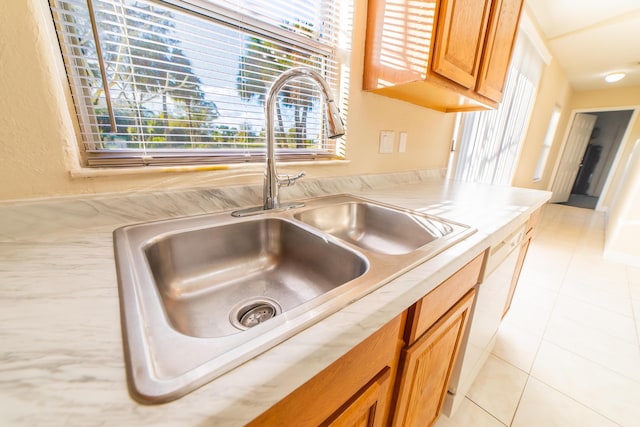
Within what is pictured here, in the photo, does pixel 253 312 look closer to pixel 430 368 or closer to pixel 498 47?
pixel 430 368

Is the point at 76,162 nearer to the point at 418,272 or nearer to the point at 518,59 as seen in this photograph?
the point at 418,272

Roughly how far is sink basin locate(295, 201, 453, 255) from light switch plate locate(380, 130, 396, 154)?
0.46 m

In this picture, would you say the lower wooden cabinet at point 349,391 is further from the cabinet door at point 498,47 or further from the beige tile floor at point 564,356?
the cabinet door at point 498,47

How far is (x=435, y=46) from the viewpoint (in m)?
0.88

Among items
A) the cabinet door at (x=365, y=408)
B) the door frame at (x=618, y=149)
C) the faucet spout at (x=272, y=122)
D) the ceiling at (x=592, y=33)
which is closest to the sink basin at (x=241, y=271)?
the faucet spout at (x=272, y=122)

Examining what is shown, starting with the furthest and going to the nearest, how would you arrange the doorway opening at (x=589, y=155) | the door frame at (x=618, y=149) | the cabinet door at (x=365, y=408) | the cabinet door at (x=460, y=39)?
the doorway opening at (x=589, y=155) → the door frame at (x=618, y=149) → the cabinet door at (x=460, y=39) → the cabinet door at (x=365, y=408)

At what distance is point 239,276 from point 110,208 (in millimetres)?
373

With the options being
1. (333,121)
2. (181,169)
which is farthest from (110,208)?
(333,121)

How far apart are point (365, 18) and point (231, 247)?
3.59 ft

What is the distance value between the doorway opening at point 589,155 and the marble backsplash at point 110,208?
687cm

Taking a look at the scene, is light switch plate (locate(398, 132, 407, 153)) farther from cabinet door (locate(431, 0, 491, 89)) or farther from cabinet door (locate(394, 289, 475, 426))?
cabinet door (locate(394, 289, 475, 426))

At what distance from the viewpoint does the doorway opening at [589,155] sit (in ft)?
17.0

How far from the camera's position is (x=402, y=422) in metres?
0.65

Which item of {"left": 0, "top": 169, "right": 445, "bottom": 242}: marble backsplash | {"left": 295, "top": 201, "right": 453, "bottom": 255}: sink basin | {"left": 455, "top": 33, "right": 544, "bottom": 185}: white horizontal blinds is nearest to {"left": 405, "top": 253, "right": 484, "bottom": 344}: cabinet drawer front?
{"left": 295, "top": 201, "right": 453, "bottom": 255}: sink basin
